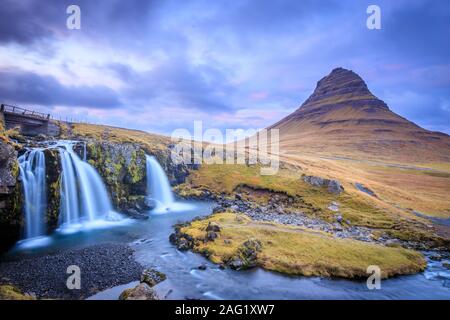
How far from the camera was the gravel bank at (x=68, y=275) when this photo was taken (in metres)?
22.1

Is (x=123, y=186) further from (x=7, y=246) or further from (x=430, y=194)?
(x=430, y=194)

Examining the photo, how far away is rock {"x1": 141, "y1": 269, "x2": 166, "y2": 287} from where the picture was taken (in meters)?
24.0

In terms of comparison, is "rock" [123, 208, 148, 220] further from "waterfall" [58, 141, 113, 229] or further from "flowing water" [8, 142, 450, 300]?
"waterfall" [58, 141, 113, 229]

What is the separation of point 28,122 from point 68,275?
46.9 meters

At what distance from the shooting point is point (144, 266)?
27875 mm

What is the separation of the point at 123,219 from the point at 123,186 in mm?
9521

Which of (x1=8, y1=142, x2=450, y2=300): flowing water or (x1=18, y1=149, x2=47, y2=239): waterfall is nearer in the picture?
(x1=8, y1=142, x2=450, y2=300): flowing water

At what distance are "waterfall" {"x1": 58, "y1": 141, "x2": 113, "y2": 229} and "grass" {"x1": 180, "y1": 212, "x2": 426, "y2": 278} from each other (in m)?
16.8

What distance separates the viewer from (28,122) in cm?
5853

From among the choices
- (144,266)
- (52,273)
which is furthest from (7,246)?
(144,266)

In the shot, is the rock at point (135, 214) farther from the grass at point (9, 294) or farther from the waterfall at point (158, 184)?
the grass at point (9, 294)

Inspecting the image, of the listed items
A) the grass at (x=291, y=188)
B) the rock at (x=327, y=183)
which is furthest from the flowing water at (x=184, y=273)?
the rock at (x=327, y=183)

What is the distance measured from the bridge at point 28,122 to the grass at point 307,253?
4121 cm

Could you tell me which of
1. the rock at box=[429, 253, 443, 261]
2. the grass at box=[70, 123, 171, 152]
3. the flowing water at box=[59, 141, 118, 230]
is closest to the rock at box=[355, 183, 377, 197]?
the rock at box=[429, 253, 443, 261]
